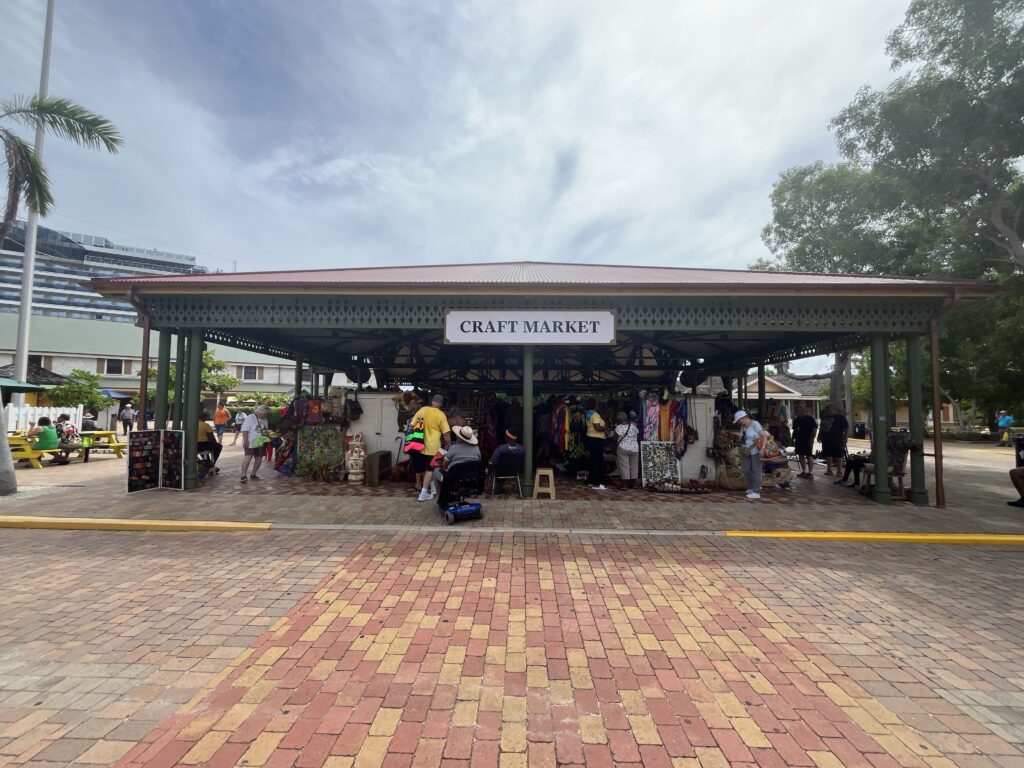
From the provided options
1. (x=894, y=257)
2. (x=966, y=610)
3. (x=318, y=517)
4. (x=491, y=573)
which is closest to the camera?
(x=966, y=610)

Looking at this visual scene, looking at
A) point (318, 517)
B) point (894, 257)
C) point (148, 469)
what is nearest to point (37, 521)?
point (148, 469)

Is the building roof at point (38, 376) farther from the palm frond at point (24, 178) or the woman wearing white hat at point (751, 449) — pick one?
the woman wearing white hat at point (751, 449)

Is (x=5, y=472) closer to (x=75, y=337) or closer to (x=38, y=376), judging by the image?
(x=38, y=376)

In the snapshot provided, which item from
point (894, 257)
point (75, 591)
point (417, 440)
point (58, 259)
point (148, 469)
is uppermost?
point (58, 259)

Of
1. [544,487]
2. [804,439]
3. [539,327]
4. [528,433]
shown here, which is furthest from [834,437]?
[539,327]

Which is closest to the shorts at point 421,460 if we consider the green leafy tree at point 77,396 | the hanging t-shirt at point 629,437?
the hanging t-shirt at point 629,437

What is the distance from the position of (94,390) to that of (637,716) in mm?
26031

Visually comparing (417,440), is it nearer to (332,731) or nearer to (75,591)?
(75,591)

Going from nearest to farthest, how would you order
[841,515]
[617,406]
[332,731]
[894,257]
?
[332,731]
[841,515]
[617,406]
[894,257]

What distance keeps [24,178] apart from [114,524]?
686 centimetres

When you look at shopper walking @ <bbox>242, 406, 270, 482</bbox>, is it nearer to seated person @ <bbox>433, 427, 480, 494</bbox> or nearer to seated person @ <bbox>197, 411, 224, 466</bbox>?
seated person @ <bbox>197, 411, 224, 466</bbox>

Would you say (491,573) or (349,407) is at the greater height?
(349,407)

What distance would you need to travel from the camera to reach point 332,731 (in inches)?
89.7

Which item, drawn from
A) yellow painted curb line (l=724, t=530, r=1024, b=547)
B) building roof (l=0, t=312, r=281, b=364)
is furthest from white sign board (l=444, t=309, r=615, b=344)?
building roof (l=0, t=312, r=281, b=364)
